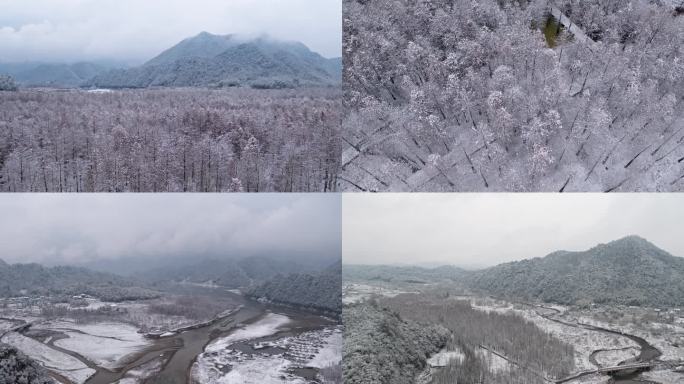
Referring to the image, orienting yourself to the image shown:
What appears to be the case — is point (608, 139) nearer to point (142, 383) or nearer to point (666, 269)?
point (666, 269)

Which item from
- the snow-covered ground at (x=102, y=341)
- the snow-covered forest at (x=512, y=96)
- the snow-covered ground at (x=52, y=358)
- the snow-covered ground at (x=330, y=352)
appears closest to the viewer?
the snow-covered ground at (x=52, y=358)

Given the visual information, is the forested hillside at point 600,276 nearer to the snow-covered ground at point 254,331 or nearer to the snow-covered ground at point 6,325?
the snow-covered ground at point 254,331

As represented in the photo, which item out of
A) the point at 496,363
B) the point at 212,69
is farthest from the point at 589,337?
the point at 212,69

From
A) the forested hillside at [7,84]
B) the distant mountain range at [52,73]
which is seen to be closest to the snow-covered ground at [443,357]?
the distant mountain range at [52,73]

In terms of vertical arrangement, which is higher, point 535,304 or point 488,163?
point 488,163

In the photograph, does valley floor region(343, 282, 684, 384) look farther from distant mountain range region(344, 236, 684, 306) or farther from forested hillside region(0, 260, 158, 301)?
forested hillside region(0, 260, 158, 301)

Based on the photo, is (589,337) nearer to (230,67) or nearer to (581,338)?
(581,338)

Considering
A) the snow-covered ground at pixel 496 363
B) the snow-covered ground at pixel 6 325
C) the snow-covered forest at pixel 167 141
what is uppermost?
the snow-covered forest at pixel 167 141

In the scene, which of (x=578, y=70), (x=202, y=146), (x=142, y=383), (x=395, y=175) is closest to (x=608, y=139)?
(x=578, y=70)
